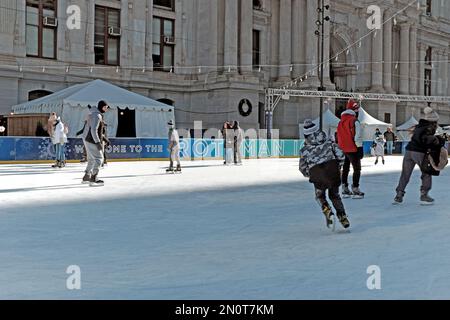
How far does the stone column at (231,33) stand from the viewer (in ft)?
117

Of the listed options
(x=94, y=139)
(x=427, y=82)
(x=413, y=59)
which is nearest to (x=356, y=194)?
(x=94, y=139)

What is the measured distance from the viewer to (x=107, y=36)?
32656 mm

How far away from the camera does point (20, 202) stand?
916 centimetres

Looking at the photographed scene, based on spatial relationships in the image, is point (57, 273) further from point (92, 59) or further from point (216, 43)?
point (216, 43)

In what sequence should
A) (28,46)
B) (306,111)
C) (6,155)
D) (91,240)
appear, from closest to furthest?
(91,240) < (6,155) < (28,46) < (306,111)

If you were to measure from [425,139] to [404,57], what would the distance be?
45088 millimetres

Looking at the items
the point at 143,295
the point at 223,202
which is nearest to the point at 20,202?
the point at 223,202

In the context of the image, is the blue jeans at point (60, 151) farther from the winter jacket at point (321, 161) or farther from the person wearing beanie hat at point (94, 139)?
the winter jacket at point (321, 161)

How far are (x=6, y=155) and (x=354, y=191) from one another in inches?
592

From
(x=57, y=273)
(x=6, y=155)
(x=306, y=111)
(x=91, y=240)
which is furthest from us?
(x=306, y=111)

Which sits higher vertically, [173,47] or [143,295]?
[173,47]

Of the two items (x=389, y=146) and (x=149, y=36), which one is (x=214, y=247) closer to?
(x=149, y=36)

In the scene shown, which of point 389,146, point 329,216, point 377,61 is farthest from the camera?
point 377,61

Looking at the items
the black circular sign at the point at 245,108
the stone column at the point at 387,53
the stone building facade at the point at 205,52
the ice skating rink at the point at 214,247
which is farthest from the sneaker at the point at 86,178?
the stone column at the point at 387,53
